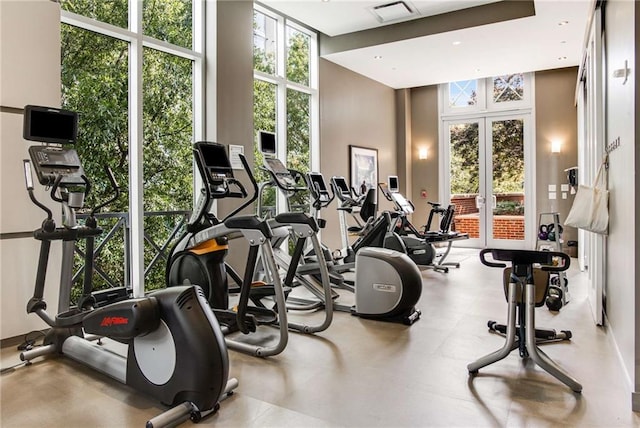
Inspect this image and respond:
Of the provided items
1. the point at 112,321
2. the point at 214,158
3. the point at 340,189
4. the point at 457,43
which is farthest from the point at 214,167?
the point at 457,43

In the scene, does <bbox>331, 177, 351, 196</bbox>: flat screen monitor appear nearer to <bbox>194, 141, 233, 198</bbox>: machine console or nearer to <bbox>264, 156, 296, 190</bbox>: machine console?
<bbox>264, 156, 296, 190</bbox>: machine console

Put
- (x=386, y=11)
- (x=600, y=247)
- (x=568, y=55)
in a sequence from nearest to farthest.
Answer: (x=600, y=247), (x=386, y=11), (x=568, y=55)

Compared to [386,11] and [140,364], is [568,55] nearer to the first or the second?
[386,11]

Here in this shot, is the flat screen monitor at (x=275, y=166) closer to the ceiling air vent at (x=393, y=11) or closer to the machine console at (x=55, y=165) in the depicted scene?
the machine console at (x=55, y=165)

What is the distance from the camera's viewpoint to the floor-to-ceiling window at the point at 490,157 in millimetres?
9680

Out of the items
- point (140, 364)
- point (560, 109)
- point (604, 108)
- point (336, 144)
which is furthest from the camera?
point (560, 109)

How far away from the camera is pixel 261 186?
461cm

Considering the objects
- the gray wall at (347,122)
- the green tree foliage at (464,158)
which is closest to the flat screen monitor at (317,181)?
the gray wall at (347,122)

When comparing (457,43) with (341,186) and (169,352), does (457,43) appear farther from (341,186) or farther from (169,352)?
(169,352)

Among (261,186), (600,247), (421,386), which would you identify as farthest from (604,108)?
(261,186)

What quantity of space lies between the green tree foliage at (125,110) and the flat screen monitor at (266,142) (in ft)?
4.62

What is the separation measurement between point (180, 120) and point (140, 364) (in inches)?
145

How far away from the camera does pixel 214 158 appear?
4.01 meters

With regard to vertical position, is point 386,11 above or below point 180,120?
above
